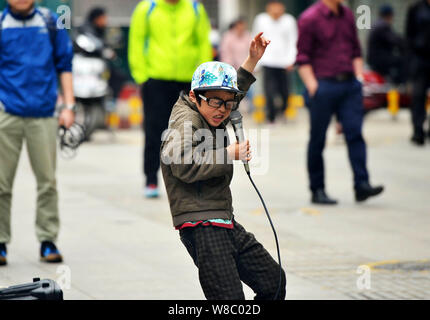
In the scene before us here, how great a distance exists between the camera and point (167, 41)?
29.6 feet

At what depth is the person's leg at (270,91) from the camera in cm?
1639

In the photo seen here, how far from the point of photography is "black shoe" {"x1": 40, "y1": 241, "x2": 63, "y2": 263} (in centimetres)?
657

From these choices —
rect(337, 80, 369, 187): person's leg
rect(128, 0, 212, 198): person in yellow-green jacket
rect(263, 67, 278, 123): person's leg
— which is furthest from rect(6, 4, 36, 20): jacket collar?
rect(263, 67, 278, 123): person's leg

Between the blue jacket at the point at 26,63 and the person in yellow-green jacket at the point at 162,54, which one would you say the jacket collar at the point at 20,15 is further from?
the person in yellow-green jacket at the point at 162,54

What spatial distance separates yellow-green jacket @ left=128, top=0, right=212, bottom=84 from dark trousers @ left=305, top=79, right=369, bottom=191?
1152mm

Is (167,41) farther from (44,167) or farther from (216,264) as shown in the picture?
(216,264)

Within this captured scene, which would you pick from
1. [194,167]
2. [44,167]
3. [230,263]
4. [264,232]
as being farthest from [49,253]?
[194,167]

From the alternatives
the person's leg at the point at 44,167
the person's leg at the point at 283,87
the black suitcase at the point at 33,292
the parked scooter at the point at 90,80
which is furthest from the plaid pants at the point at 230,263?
the person's leg at the point at 283,87

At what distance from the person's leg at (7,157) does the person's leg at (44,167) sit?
0.07 meters

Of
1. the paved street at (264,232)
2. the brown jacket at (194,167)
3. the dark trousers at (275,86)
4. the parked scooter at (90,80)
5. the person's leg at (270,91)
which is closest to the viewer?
the brown jacket at (194,167)

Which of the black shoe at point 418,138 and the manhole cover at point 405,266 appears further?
the black shoe at point 418,138

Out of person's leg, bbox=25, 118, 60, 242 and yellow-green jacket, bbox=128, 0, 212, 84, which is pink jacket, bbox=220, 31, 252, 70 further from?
person's leg, bbox=25, 118, 60, 242

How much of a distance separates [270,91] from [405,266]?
33.2ft

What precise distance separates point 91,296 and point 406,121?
13.0 meters
